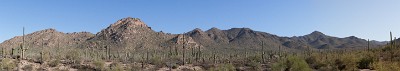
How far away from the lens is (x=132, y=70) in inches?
1708

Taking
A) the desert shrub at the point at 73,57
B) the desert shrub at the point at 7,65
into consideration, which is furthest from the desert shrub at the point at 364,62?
the desert shrub at the point at 73,57

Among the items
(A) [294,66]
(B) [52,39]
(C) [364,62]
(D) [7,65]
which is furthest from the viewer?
(B) [52,39]

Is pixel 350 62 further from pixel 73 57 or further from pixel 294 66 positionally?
pixel 73 57

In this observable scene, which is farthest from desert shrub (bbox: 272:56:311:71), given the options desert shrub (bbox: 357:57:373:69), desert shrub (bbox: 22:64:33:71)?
desert shrub (bbox: 22:64:33:71)

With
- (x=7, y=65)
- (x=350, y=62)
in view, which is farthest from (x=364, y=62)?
(x=7, y=65)

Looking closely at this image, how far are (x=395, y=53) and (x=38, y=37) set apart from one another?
4057 inches

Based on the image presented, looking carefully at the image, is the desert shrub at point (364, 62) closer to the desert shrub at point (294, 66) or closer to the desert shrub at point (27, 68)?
the desert shrub at point (294, 66)

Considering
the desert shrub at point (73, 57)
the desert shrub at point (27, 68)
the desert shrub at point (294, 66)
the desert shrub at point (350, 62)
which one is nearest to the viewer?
the desert shrub at point (350, 62)

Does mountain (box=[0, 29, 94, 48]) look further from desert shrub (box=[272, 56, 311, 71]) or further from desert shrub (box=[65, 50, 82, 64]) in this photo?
desert shrub (box=[272, 56, 311, 71])

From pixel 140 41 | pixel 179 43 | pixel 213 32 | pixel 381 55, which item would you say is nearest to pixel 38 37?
pixel 140 41

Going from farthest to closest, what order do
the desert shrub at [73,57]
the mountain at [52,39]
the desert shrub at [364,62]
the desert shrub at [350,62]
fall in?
the mountain at [52,39] < the desert shrub at [73,57] < the desert shrub at [364,62] < the desert shrub at [350,62]

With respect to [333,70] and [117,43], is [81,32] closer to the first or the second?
[117,43]

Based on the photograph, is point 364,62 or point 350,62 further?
point 364,62

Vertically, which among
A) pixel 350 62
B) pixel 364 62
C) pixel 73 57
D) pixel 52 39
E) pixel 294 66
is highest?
pixel 52 39
